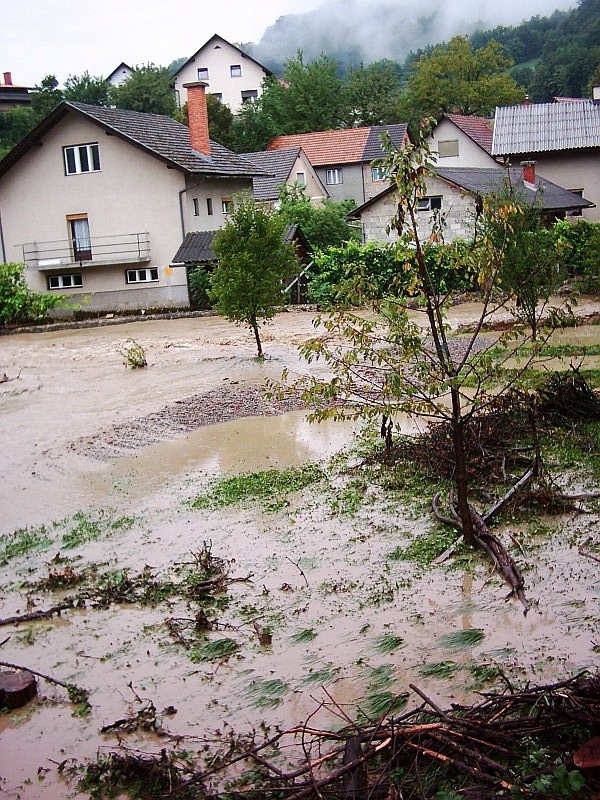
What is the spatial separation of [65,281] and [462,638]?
3569 cm

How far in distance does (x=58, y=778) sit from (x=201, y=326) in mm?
27700

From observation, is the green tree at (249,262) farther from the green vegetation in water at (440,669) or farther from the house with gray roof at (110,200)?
the green vegetation in water at (440,669)

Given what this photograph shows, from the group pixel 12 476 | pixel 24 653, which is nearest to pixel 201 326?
pixel 12 476

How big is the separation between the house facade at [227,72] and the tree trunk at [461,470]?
238 ft

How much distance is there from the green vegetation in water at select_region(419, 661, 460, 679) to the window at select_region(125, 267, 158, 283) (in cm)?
3316

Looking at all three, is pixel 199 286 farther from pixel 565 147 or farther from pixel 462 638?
pixel 462 638

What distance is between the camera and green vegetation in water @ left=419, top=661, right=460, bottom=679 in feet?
21.4

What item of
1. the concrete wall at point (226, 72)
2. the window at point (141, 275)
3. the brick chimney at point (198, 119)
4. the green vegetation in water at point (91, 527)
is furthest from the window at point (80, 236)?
the concrete wall at point (226, 72)

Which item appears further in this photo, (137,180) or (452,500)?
(137,180)

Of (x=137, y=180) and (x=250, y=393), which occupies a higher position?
(x=137, y=180)

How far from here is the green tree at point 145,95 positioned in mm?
62312

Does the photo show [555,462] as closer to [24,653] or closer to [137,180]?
[24,653]

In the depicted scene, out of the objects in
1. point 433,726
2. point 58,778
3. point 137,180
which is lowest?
point 58,778

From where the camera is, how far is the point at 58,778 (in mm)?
5844
